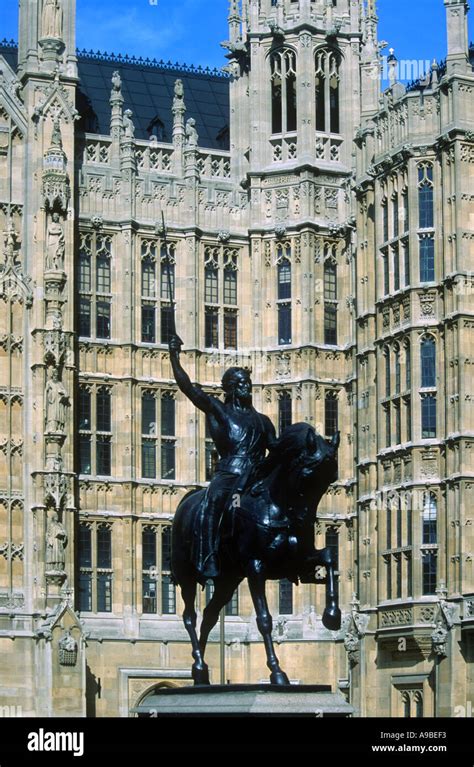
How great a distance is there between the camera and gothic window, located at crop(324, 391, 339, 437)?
57594 mm

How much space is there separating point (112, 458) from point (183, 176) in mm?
8885

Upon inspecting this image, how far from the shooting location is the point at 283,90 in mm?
58750

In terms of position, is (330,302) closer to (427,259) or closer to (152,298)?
(152,298)

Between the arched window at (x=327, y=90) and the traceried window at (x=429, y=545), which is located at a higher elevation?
the arched window at (x=327, y=90)

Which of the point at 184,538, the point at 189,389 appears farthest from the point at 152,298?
the point at 184,538

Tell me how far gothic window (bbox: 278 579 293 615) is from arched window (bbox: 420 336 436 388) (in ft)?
25.4

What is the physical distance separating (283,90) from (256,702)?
117ft

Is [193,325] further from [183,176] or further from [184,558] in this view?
[184,558]

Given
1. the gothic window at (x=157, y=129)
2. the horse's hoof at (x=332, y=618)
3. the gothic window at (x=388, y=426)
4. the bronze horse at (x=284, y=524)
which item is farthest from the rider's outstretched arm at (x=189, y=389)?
the gothic window at (x=157, y=129)

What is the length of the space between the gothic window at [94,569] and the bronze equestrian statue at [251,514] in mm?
26486

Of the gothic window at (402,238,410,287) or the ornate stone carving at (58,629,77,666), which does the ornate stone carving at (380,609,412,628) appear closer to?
the ornate stone carving at (58,629,77,666)

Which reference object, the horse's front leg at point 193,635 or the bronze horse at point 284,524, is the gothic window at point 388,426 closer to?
the horse's front leg at point 193,635

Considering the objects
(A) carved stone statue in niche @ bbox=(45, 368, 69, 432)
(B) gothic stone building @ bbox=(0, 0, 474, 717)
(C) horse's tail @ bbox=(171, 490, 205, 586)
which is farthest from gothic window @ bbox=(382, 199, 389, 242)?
(C) horse's tail @ bbox=(171, 490, 205, 586)

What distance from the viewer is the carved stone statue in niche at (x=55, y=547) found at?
5306 centimetres
